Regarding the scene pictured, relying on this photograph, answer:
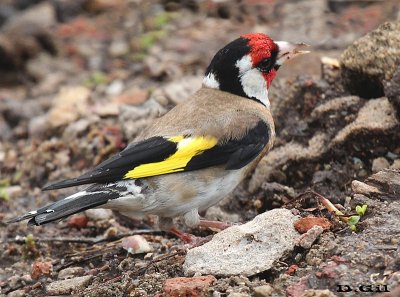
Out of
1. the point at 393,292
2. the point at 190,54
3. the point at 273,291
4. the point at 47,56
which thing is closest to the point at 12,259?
the point at 273,291

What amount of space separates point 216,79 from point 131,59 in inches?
138

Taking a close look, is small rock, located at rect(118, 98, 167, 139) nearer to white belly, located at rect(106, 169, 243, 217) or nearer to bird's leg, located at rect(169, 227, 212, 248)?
bird's leg, located at rect(169, 227, 212, 248)

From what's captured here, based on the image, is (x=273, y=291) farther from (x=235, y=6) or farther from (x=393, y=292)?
(x=235, y=6)

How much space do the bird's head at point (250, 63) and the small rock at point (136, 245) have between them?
4.01 ft

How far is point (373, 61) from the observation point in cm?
554

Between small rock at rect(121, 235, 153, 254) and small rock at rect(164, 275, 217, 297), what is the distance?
1.10 metres

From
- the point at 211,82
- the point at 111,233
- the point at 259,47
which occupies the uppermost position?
the point at 259,47

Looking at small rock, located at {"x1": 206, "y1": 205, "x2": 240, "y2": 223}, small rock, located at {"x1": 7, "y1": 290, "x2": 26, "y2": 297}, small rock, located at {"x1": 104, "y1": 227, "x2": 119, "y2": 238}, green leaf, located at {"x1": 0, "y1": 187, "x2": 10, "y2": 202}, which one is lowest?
green leaf, located at {"x1": 0, "y1": 187, "x2": 10, "y2": 202}

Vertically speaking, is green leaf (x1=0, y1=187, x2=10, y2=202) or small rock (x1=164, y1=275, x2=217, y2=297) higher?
small rock (x1=164, y1=275, x2=217, y2=297)

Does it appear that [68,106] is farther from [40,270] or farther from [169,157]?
[169,157]

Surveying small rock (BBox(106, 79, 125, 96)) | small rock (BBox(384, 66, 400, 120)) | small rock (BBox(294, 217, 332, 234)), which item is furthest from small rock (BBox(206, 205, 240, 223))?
small rock (BBox(106, 79, 125, 96))

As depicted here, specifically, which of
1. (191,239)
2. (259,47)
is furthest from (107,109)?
(191,239)

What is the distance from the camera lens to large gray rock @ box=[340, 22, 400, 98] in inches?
215

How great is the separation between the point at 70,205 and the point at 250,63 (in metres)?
1.76
